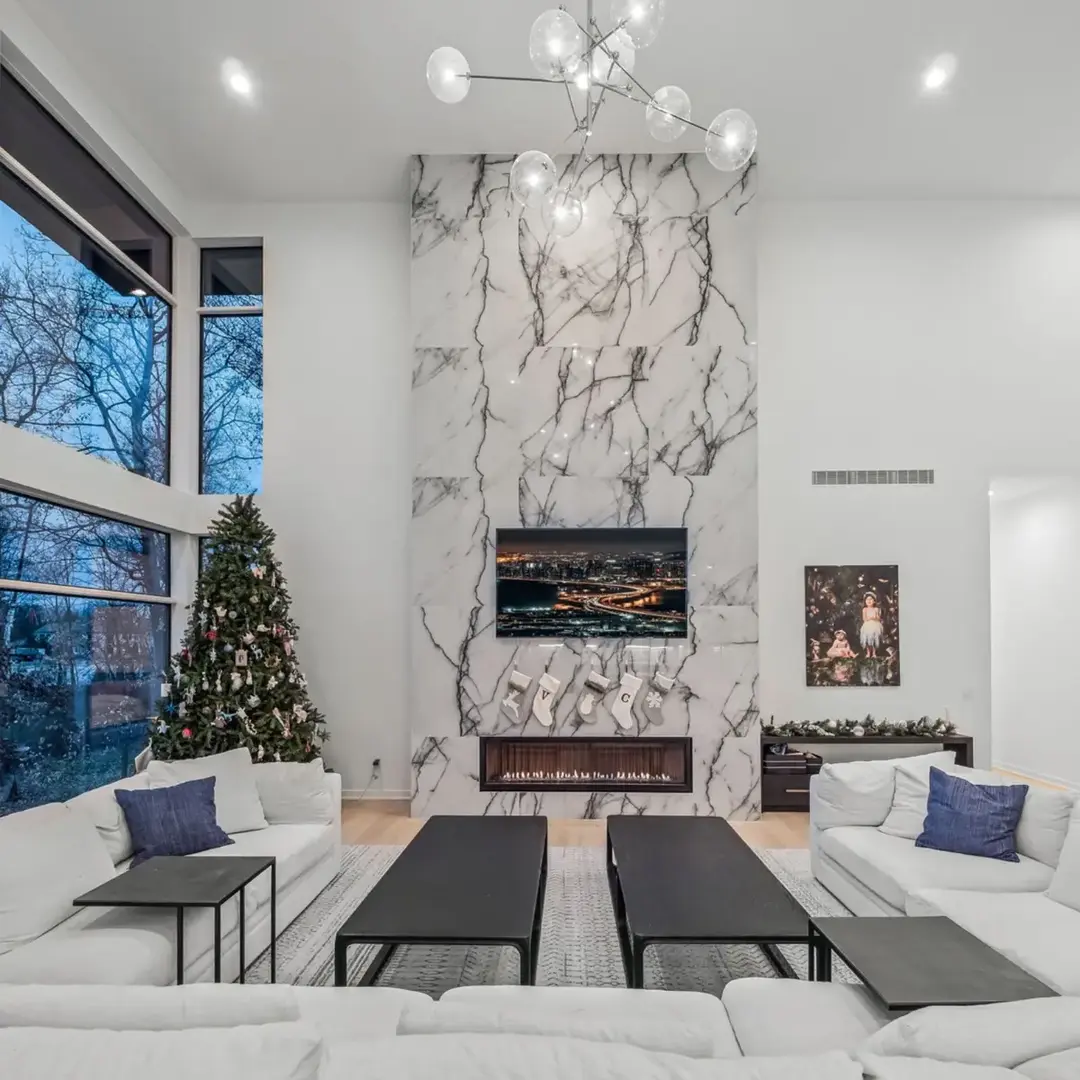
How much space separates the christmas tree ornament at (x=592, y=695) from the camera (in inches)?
242

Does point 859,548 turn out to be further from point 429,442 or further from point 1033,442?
point 429,442

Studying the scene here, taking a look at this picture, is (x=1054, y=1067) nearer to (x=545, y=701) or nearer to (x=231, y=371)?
(x=545, y=701)

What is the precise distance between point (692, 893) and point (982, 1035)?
67.3 inches

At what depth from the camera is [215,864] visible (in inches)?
124

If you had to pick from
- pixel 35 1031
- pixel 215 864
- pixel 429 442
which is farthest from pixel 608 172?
pixel 35 1031

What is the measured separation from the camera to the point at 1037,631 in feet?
25.8

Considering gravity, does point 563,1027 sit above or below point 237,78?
below

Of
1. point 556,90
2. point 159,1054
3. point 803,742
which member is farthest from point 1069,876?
point 556,90

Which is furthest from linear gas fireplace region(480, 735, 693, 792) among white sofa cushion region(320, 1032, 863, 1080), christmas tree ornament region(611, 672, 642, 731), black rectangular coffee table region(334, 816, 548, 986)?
white sofa cushion region(320, 1032, 863, 1080)

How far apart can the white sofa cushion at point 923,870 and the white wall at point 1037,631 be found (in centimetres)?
446

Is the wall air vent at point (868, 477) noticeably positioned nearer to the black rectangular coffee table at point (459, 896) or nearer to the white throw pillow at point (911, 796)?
the white throw pillow at point (911, 796)

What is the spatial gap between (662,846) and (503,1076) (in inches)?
104

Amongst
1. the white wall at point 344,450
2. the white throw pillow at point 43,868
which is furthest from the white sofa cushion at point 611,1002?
the white wall at point 344,450

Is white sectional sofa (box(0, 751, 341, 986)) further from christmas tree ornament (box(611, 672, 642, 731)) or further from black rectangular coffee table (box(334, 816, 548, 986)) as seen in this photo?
christmas tree ornament (box(611, 672, 642, 731))
